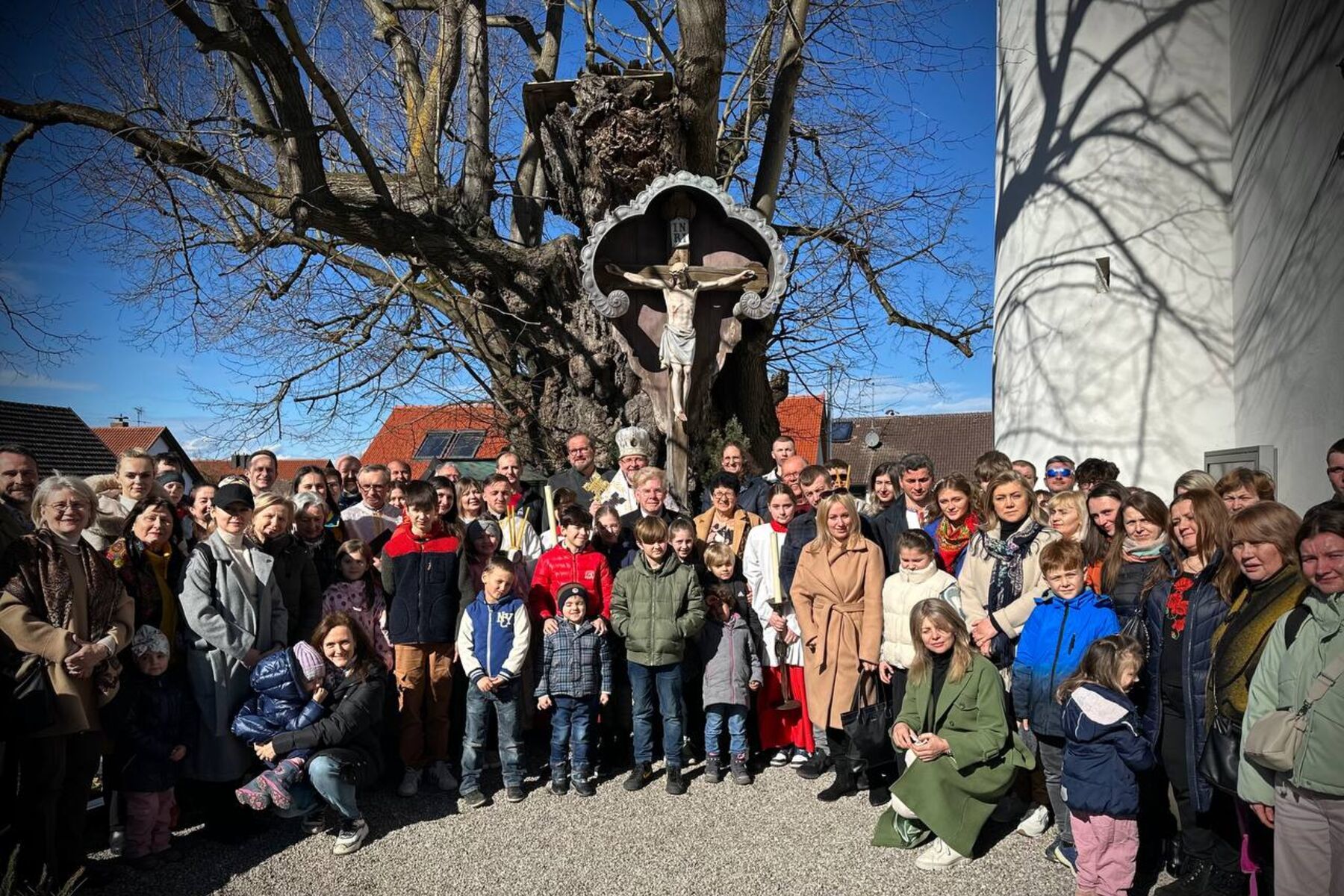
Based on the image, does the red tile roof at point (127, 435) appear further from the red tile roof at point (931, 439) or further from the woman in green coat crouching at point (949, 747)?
the woman in green coat crouching at point (949, 747)

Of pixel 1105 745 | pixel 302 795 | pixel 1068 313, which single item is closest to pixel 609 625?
pixel 302 795

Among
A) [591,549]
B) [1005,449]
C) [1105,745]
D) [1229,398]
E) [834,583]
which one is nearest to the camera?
[1105,745]

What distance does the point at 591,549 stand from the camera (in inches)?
214

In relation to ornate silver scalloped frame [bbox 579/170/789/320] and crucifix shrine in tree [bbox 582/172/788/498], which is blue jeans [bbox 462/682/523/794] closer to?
crucifix shrine in tree [bbox 582/172/788/498]

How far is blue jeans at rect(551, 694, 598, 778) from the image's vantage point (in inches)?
193

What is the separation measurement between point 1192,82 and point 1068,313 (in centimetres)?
230

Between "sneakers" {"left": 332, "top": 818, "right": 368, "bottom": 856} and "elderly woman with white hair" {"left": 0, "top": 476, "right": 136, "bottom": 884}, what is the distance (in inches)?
40.6

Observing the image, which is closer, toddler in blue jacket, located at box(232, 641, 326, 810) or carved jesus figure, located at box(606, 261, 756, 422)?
toddler in blue jacket, located at box(232, 641, 326, 810)

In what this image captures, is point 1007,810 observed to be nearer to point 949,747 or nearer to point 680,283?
point 949,747

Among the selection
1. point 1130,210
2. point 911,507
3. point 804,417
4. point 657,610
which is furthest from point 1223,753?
point 804,417

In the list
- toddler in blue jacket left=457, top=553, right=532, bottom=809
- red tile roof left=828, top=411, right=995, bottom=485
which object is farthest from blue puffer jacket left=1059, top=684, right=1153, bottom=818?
red tile roof left=828, top=411, right=995, bottom=485

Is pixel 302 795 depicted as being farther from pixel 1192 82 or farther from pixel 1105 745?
pixel 1192 82

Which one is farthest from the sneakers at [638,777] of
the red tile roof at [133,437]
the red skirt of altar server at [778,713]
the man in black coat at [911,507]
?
the red tile roof at [133,437]

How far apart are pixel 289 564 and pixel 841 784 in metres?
3.14
